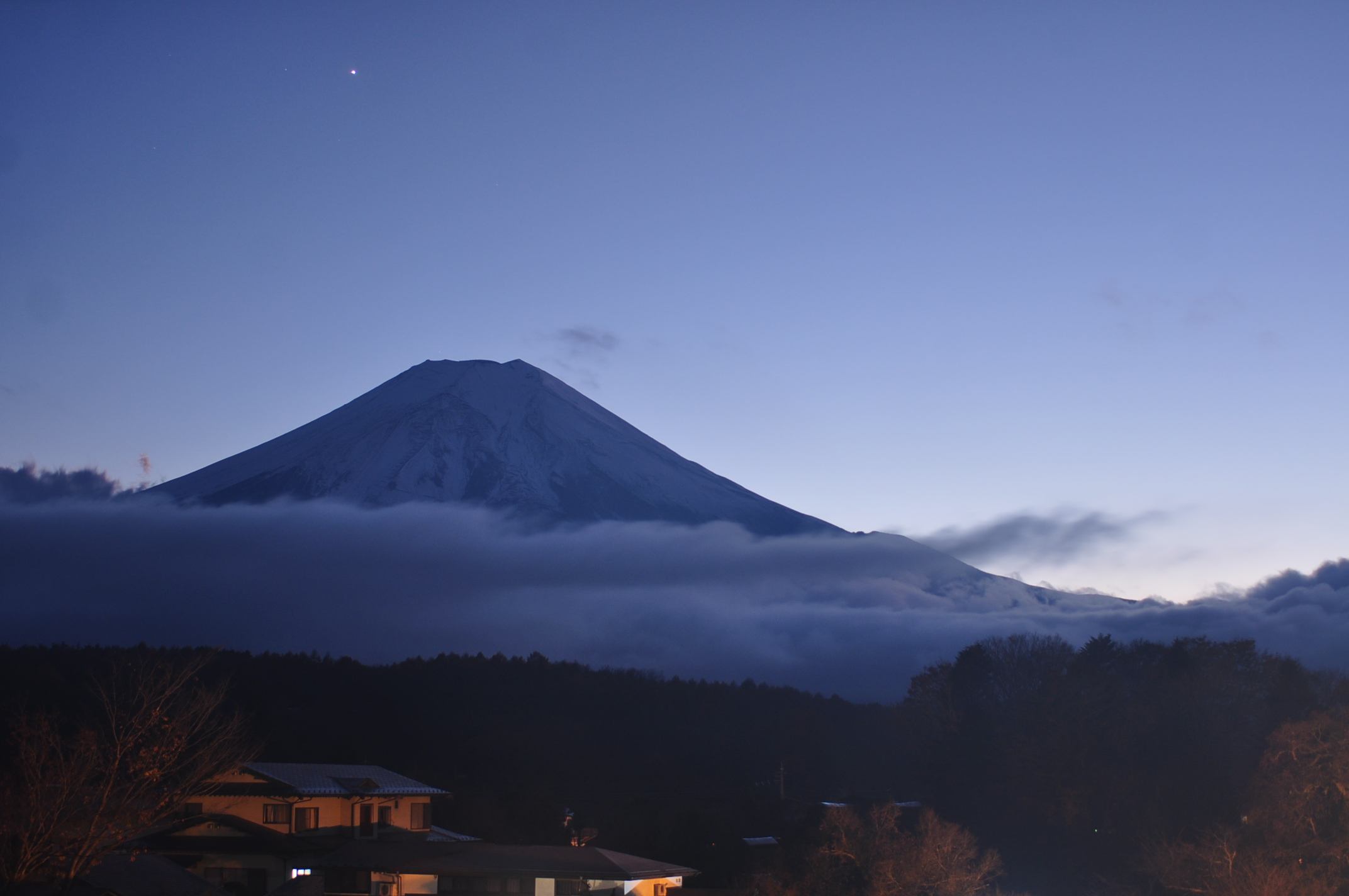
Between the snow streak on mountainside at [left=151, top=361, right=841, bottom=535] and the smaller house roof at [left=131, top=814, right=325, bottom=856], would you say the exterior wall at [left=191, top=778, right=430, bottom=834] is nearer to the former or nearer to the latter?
the smaller house roof at [left=131, top=814, right=325, bottom=856]

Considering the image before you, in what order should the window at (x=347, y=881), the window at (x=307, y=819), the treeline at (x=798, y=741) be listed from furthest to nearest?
the treeline at (x=798, y=741) < the window at (x=307, y=819) < the window at (x=347, y=881)

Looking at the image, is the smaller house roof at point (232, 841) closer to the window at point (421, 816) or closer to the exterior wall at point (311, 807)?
the exterior wall at point (311, 807)

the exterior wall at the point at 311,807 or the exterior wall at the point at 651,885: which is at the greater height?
the exterior wall at the point at 311,807

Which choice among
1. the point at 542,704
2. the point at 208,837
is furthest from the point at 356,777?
the point at 542,704

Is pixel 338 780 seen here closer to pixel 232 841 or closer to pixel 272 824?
pixel 272 824

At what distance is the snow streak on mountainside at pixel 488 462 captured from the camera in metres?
121

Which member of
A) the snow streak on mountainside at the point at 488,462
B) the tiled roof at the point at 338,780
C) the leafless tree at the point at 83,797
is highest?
the snow streak on mountainside at the point at 488,462

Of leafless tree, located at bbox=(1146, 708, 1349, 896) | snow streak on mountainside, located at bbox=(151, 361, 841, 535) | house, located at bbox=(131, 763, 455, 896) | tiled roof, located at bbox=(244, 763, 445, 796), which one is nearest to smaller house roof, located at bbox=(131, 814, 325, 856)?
house, located at bbox=(131, 763, 455, 896)

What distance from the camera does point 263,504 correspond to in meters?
123

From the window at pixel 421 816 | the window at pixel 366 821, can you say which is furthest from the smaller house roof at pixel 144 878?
the window at pixel 421 816

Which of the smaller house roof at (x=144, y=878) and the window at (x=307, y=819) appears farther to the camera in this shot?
the window at (x=307, y=819)

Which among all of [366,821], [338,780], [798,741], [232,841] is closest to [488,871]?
[366,821]

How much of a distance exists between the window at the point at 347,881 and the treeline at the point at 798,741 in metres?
16.6

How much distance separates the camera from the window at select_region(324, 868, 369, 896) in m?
32.0
